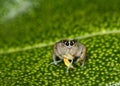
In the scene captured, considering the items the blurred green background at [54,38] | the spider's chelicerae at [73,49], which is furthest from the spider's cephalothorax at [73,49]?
the blurred green background at [54,38]

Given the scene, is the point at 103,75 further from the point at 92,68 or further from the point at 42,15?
the point at 42,15

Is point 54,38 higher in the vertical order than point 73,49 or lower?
higher

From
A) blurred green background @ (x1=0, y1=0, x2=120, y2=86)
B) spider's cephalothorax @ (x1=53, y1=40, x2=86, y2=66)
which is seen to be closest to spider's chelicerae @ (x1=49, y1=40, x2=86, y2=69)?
spider's cephalothorax @ (x1=53, y1=40, x2=86, y2=66)

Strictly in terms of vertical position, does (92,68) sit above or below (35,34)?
below

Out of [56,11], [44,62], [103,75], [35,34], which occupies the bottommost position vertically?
[103,75]

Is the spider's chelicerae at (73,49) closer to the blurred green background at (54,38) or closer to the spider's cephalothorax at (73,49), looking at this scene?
the spider's cephalothorax at (73,49)

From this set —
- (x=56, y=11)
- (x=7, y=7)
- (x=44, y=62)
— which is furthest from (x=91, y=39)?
(x=7, y=7)

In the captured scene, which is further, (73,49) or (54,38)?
(54,38)

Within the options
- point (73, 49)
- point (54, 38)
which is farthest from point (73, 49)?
point (54, 38)

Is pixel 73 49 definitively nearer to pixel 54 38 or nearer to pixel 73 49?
pixel 73 49
